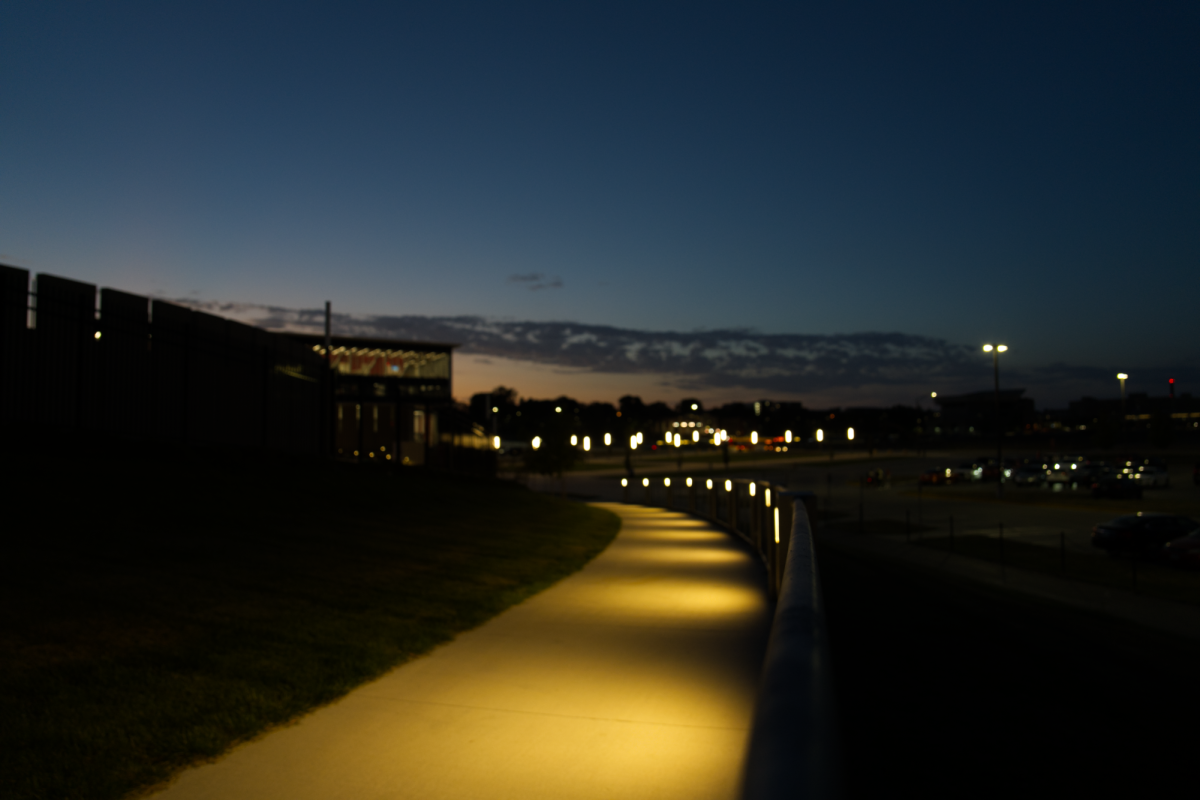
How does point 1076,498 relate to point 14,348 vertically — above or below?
below

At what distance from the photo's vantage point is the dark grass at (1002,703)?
666 centimetres

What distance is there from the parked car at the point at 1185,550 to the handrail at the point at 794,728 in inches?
967

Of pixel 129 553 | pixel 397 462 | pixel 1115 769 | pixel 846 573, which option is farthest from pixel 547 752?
pixel 397 462

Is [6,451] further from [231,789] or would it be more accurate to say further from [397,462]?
[397,462]

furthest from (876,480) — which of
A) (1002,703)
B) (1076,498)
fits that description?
(1002,703)

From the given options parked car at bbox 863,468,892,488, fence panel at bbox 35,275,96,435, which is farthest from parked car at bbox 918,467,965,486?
fence panel at bbox 35,275,96,435

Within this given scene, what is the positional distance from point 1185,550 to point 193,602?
→ 23.4 m

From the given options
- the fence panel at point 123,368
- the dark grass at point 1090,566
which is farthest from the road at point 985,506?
the fence panel at point 123,368

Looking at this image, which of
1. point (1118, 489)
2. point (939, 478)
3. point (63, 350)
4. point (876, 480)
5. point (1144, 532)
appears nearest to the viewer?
point (63, 350)

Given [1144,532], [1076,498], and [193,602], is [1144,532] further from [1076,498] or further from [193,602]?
[193,602]

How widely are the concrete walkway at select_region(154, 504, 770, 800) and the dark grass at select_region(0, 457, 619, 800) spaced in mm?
426

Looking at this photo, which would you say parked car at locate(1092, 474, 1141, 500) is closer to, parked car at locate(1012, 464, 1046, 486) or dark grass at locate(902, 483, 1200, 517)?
dark grass at locate(902, 483, 1200, 517)

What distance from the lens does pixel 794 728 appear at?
1380 millimetres

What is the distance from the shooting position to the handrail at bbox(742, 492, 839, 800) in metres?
1.22
